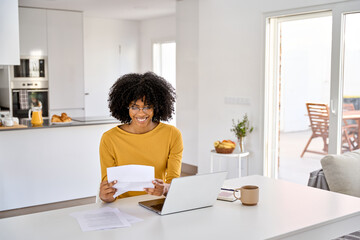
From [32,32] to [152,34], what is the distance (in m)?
2.29

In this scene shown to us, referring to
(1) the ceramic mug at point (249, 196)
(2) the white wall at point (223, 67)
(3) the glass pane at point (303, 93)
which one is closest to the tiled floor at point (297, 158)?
(3) the glass pane at point (303, 93)

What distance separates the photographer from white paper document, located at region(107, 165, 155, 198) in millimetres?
1918

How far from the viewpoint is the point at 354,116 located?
421 centimetres

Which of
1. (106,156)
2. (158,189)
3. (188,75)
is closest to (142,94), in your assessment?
(106,156)

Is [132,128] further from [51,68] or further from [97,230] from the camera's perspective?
[51,68]

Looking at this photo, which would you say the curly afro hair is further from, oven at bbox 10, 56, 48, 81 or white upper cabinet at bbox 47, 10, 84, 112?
white upper cabinet at bbox 47, 10, 84, 112

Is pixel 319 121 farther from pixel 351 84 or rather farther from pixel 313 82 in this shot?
pixel 351 84

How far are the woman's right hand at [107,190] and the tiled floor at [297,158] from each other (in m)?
3.03

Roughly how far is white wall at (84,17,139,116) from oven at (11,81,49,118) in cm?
107

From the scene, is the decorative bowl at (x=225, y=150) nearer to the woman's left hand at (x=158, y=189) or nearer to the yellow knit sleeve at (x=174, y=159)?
the yellow knit sleeve at (x=174, y=159)

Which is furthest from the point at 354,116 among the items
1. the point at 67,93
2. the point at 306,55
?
the point at 67,93

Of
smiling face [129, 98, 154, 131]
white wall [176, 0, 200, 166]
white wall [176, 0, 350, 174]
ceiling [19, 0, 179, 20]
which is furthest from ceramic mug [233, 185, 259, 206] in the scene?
ceiling [19, 0, 179, 20]

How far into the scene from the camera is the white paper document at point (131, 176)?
1.92m

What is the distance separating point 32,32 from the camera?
6875mm
